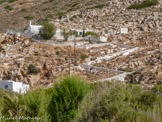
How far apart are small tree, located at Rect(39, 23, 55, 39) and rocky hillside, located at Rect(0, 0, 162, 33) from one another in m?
8.08

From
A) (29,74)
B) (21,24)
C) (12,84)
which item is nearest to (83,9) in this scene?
(21,24)

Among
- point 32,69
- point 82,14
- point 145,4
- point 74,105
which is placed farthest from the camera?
point 145,4

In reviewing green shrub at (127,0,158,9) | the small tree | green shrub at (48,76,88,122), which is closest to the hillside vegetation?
green shrub at (48,76,88,122)

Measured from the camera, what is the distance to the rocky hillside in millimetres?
48219

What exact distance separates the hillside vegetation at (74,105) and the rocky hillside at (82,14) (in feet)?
103

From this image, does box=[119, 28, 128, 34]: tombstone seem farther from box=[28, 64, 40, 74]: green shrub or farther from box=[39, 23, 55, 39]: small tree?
box=[28, 64, 40, 74]: green shrub

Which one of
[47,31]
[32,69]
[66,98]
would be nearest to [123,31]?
[47,31]

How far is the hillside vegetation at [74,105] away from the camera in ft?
40.8

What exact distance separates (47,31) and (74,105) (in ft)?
87.7

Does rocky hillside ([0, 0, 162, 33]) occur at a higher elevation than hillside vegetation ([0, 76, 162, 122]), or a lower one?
higher

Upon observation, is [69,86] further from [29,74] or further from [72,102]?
[29,74]

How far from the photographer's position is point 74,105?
1398 cm

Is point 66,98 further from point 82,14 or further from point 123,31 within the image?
point 82,14

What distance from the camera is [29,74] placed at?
3294 cm
